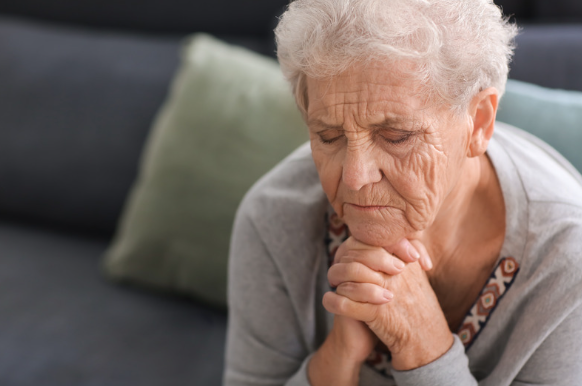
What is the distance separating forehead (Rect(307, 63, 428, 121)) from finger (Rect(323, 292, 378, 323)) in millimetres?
320

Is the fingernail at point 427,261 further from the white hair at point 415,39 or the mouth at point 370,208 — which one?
the white hair at point 415,39

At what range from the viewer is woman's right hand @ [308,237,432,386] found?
3.17 feet

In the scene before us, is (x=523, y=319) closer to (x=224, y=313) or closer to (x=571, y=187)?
(x=571, y=187)

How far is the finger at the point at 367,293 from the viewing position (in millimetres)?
960

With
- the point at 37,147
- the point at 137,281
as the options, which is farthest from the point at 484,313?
the point at 37,147

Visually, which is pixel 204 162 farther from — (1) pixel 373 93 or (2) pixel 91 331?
(1) pixel 373 93

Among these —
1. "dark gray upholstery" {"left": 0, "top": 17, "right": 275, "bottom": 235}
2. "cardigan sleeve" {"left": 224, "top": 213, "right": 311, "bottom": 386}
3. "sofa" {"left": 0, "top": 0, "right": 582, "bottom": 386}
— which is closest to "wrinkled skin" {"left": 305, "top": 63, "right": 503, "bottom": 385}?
"cardigan sleeve" {"left": 224, "top": 213, "right": 311, "bottom": 386}

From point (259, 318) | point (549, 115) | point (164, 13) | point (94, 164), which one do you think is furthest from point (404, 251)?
point (164, 13)

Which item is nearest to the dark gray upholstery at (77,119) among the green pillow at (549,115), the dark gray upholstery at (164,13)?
the dark gray upholstery at (164,13)

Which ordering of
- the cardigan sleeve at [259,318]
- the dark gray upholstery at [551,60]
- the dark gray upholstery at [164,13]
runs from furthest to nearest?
the dark gray upholstery at [164,13], the dark gray upholstery at [551,60], the cardigan sleeve at [259,318]

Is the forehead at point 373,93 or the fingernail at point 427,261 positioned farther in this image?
the fingernail at point 427,261

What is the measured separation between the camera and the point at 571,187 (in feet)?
3.40

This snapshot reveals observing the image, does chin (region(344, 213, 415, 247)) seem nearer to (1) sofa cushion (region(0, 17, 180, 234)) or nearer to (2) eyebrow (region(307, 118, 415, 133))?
(2) eyebrow (region(307, 118, 415, 133))

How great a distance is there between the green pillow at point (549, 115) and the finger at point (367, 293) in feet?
1.80
